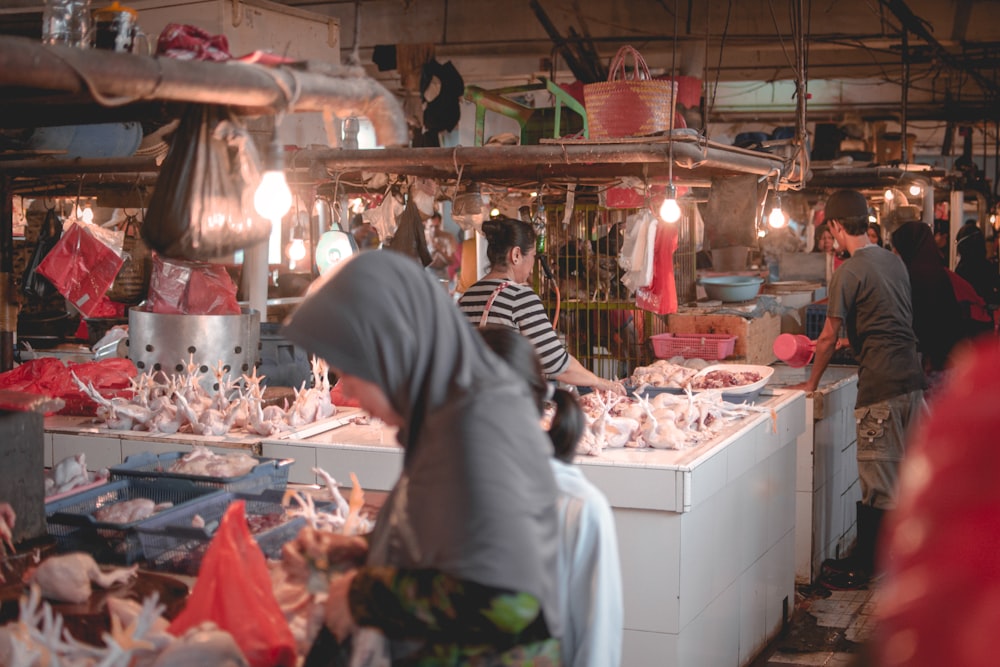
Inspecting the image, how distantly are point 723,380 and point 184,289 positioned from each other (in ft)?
11.1

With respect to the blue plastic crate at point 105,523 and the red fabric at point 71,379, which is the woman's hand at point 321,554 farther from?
the red fabric at point 71,379

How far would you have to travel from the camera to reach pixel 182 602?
2799 millimetres

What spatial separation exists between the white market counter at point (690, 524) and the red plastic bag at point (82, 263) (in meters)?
2.26

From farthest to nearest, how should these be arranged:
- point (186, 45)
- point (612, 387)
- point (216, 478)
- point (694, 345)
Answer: point (694, 345) < point (612, 387) < point (216, 478) < point (186, 45)

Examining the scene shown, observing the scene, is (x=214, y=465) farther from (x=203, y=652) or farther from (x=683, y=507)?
(x=683, y=507)

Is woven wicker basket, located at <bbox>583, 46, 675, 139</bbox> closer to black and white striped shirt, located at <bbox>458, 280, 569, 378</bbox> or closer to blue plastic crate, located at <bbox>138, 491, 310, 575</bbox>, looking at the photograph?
black and white striped shirt, located at <bbox>458, 280, 569, 378</bbox>

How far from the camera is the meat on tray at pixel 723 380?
6.36 meters

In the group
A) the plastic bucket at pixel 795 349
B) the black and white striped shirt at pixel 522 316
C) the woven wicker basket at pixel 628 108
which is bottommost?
the plastic bucket at pixel 795 349

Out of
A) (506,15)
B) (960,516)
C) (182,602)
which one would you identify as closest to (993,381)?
(960,516)

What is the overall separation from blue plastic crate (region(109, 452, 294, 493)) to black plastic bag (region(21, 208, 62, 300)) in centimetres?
362

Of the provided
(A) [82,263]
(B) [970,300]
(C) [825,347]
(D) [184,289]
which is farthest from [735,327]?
(A) [82,263]

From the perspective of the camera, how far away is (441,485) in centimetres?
203

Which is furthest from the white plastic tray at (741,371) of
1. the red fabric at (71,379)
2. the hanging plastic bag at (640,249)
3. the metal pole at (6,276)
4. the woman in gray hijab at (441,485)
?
the metal pole at (6,276)

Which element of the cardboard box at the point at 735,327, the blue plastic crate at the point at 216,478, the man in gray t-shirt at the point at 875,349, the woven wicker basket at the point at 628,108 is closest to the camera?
the blue plastic crate at the point at 216,478
